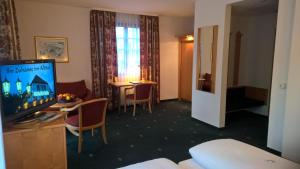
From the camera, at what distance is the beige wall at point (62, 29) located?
4.34 m

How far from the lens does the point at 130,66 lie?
18.3 feet

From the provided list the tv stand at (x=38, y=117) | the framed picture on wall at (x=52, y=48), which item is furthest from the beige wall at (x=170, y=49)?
the tv stand at (x=38, y=117)

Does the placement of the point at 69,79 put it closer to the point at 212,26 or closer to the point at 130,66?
the point at 130,66

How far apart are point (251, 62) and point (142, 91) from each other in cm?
284

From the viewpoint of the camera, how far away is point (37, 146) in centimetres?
187

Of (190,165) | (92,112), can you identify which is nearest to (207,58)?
(92,112)

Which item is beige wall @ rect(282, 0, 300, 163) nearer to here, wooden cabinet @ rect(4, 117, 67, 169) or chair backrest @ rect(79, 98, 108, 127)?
chair backrest @ rect(79, 98, 108, 127)

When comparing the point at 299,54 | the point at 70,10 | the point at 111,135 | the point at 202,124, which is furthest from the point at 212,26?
the point at 70,10

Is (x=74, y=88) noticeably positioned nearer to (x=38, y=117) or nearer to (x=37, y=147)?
(x=38, y=117)

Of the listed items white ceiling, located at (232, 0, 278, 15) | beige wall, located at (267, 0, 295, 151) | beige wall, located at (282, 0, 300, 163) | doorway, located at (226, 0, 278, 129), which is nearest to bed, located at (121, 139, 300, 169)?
beige wall, located at (282, 0, 300, 163)

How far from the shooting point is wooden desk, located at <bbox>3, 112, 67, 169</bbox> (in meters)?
1.75

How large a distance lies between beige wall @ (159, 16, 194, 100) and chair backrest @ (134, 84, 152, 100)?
1.24 m

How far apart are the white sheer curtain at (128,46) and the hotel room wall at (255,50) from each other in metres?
2.45

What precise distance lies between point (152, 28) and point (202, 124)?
301 centimetres
